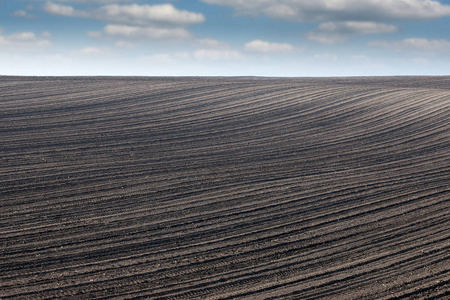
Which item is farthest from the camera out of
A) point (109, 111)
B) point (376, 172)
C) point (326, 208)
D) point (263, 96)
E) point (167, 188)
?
point (263, 96)

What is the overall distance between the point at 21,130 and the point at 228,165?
8.99m

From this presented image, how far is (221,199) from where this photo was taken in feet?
46.1

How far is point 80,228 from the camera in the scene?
479 inches

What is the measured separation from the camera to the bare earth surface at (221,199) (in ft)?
32.7

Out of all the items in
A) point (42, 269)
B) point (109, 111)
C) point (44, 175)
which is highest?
point (109, 111)

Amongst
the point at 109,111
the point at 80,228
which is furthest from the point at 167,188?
the point at 109,111

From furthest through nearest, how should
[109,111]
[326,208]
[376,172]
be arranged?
[109,111] → [376,172] → [326,208]

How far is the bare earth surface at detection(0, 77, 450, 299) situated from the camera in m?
9.97

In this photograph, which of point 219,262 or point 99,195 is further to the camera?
point 99,195

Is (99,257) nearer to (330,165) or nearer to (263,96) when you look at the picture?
(330,165)

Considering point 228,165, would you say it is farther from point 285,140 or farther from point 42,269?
point 42,269

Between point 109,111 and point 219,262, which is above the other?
point 109,111

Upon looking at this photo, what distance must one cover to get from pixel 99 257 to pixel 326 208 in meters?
6.21

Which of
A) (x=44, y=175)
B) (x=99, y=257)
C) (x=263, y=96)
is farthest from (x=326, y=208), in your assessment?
(x=263, y=96)
